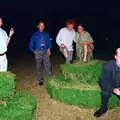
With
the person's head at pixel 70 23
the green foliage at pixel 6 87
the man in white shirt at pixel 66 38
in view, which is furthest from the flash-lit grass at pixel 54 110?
the person's head at pixel 70 23

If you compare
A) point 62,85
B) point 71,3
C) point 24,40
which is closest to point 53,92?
point 62,85

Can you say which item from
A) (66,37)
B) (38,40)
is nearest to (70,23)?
(66,37)

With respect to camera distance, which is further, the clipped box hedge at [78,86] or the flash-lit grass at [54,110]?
the clipped box hedge at [78,86]

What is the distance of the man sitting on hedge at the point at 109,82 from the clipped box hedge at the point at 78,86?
1.58 feet

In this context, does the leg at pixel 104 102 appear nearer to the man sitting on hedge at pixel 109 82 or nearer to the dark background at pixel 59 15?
the man sitting on hedge at pixel 109 82

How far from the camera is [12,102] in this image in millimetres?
8055

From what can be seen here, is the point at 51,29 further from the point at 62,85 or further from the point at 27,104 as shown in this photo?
the point at 27,104

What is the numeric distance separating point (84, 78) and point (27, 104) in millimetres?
2986

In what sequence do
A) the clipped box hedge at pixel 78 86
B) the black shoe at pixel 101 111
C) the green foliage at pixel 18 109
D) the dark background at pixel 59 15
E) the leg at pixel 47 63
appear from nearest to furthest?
1. the green foliage at pixel 18 109
2. the black shoe at pixel 101 111
3. the clipped box hedge at pixel 78 86
4. the leg at pixel 47 63
5. the dark background at pixel 59 15

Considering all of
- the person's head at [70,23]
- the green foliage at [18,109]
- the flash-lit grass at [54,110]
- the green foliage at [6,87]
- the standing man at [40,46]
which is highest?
the person's head at [70,23]

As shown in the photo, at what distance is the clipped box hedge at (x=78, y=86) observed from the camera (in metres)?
9.34

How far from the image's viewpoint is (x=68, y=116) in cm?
895

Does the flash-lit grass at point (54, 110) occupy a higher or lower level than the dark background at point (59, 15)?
lower

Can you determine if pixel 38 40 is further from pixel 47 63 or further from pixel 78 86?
pixel 78 86
